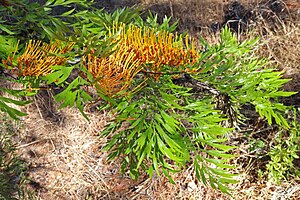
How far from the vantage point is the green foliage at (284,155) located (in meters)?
1.56

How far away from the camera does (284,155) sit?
158cm

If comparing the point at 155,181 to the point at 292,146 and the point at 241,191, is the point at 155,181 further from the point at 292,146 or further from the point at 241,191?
the point at 292,146

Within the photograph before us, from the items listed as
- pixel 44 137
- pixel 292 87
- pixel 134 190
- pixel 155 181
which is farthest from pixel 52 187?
pixel 292 87

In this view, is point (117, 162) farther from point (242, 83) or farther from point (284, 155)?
point (242, 83)

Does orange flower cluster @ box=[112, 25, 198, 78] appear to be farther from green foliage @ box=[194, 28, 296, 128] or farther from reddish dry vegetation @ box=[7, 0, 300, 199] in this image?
reddish dry vegetation @ box=[7, 0, 300, 199]

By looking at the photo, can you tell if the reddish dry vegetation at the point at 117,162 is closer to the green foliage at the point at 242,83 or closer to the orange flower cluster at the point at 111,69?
the green foliage at the point at 242,83

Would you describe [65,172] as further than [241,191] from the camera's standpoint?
Yes

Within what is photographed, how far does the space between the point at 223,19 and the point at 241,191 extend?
4.52 ft

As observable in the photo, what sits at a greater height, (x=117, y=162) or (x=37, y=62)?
(x=37, y=62)

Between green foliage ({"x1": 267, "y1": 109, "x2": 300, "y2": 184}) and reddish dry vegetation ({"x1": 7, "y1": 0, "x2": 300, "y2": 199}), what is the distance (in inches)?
2.5

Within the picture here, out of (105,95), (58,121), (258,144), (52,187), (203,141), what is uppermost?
(105,95)

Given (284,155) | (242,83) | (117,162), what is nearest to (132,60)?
(242,83)

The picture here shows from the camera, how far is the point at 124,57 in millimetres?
591

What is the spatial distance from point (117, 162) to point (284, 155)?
0.98m
